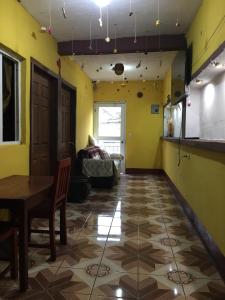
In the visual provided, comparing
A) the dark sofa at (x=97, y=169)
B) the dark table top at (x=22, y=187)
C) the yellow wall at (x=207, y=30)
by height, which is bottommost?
the dark sofa at (x=97, y=169)

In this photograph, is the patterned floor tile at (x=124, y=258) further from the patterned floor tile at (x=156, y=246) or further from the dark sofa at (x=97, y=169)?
the dark sofa at (x=97, y=169)

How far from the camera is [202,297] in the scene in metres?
1.79

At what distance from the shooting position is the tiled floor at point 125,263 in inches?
72.3

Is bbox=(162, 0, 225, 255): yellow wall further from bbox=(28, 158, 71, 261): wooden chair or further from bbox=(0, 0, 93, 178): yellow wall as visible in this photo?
bbox=(0, 0, 93, 178): yellow wall

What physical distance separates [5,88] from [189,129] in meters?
2.41

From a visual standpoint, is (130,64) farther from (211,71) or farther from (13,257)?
(13,257)

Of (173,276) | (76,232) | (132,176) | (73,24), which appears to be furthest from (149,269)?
(132,176)

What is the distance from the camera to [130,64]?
218 inches

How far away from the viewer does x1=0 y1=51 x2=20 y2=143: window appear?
2922mm

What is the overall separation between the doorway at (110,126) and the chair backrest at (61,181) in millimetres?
4884

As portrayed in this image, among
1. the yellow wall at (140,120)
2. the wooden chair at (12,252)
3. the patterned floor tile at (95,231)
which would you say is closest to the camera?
the wooden chair at (12,252)

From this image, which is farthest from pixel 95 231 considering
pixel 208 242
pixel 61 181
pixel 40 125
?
pixel 40 125

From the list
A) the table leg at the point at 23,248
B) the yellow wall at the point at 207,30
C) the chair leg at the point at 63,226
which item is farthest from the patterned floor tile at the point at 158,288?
the yellow wall at the point at 207,30

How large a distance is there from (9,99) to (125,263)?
7.32 ft
